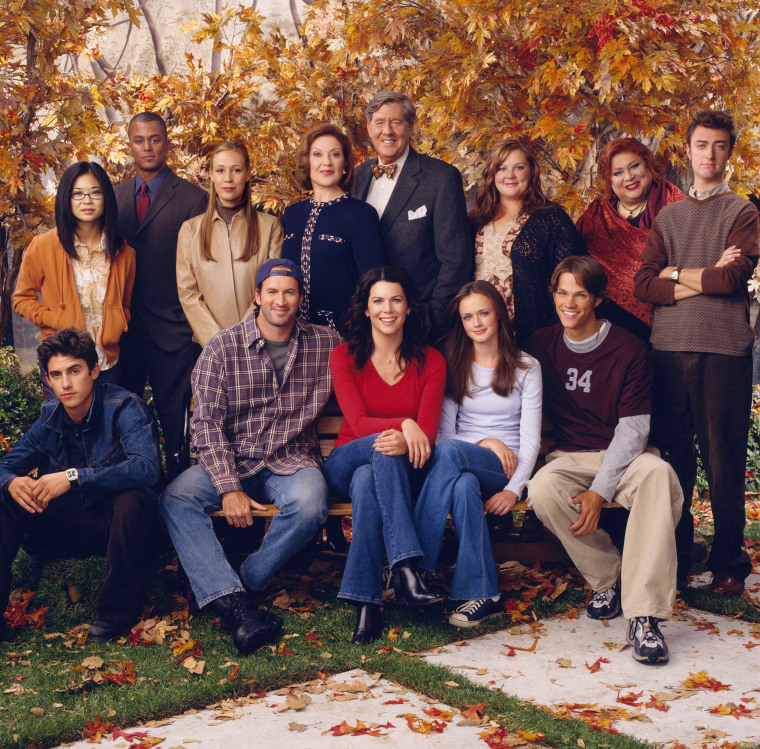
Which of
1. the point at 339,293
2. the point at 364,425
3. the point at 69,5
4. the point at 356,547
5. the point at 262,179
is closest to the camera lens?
the point at 356,547

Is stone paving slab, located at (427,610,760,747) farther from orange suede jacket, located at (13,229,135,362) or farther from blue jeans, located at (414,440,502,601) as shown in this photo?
orange suede jacket, located at (13,229,135,362)

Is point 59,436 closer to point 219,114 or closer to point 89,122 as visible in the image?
point 89,122

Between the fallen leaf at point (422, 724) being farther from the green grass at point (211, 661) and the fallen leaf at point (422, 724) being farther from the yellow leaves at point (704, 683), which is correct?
the yellow leaves at point (704, 683)

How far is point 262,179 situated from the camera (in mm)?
7484

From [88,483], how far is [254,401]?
0.87 meters

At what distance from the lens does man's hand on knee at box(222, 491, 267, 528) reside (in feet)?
13.4

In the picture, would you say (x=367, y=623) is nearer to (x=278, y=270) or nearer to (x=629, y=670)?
(x=629, y=670)

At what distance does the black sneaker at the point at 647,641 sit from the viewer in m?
3.60

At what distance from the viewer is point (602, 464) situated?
13.6 ft

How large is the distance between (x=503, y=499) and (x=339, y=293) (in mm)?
1414

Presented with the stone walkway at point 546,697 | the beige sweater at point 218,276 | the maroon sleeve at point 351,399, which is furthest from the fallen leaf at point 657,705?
the beige sweater at point 218,276

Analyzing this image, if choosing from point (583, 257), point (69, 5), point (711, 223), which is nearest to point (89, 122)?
point (69, 5)

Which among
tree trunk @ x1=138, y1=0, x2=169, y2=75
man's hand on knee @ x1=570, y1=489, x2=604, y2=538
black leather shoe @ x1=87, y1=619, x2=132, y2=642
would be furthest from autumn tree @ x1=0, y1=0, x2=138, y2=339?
tree trunk @ x1=138, y1=0, x2=169, y2=75

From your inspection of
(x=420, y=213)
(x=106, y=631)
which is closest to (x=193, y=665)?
(x=106, y=631)
